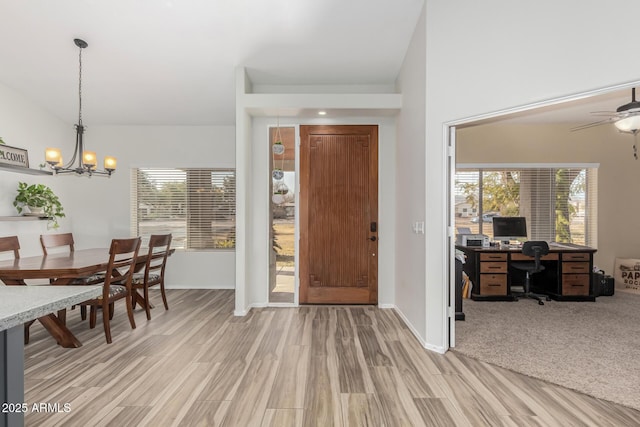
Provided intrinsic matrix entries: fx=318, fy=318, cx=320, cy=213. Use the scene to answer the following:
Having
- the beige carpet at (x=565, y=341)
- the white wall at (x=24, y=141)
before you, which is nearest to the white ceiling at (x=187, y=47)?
the white wall at (x=24, y=141)

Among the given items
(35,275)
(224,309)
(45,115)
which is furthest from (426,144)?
(45,115)

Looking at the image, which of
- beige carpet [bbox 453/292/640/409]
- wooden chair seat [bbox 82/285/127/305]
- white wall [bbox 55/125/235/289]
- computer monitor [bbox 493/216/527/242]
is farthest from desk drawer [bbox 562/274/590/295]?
wooden chair seat [bbox 82/285/127/305]

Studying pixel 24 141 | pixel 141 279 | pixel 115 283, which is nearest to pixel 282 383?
pixel 141 279

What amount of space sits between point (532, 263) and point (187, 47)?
5.39 meters

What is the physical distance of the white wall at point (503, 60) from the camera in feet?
6.47

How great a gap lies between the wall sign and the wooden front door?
299 cm

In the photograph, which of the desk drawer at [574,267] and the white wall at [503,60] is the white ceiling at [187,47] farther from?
the desk drawer at [574,267]

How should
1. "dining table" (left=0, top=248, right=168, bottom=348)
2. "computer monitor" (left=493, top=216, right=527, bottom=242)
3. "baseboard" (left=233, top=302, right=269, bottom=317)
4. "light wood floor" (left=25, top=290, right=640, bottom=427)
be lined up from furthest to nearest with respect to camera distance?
"computer monitor" (left=493, top=216, right=527, bottom=242)
"baseboard" (left=233, top=302, right=269, bottom=317)
"dining table" (left=0, top=248, right=168, bottom=348)
"light wood floor" (left=25, top=290, right=640, bottom=427)

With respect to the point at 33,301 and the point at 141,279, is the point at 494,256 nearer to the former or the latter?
the point at 141,279

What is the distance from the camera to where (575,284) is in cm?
458

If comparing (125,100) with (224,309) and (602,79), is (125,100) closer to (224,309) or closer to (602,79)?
(224,309)

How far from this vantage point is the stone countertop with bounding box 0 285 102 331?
99cm

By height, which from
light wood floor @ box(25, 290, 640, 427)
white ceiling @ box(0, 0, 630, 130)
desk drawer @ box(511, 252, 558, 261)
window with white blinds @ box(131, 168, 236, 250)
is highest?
white ceiling @ box(0, 0, 630, 130)

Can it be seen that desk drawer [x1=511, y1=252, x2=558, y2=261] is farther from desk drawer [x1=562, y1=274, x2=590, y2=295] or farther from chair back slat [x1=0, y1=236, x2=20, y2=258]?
chair back slat [x1=0, y1=236, x2=20, y2=258]
